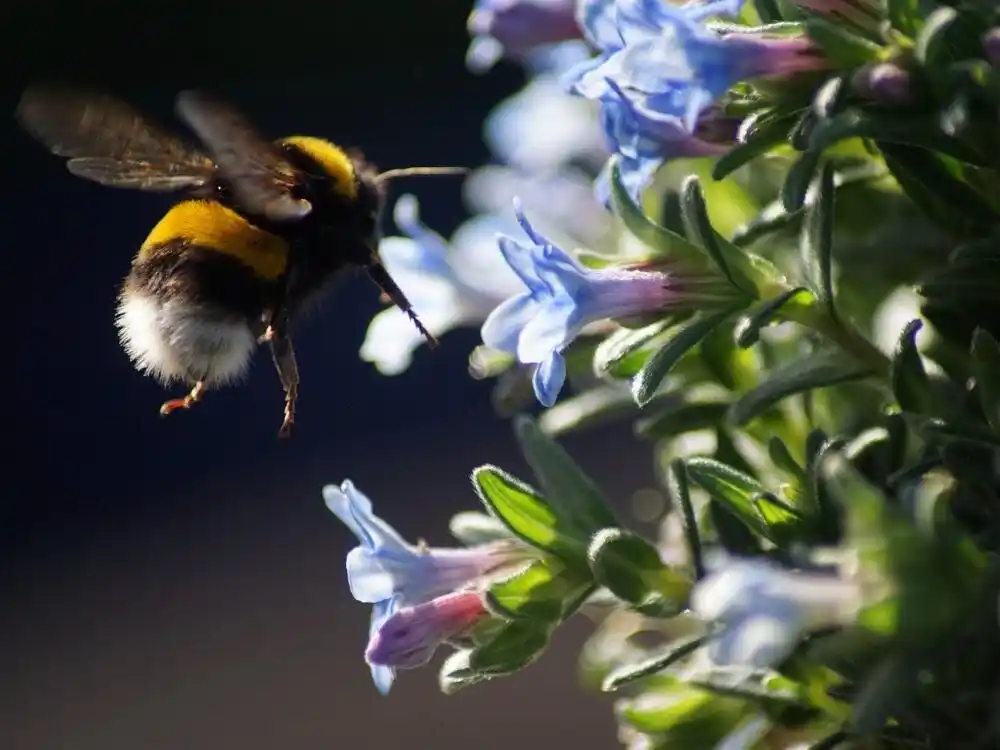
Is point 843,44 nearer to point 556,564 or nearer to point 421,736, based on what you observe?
point 556,564

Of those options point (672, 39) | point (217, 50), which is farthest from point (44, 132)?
point (217, 50)

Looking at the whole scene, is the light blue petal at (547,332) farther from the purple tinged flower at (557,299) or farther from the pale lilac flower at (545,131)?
the pale lilac flower at (545,131)

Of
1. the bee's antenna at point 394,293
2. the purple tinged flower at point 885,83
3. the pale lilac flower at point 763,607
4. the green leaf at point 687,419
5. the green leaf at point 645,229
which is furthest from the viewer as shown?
the bee's antenna at point 394,293

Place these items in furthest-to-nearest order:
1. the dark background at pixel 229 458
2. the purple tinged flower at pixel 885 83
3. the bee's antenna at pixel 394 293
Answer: the dark background at pixel 229 458
the bee's antenna at pixel 394 293
the purple tinged flower at pixel 885 83

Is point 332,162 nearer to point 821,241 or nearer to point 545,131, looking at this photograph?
point 545,131

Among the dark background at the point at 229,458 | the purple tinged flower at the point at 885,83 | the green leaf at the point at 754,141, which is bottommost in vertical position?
the dark background at the point at 229,458

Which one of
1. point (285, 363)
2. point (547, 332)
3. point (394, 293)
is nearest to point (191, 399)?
point (285, 363)

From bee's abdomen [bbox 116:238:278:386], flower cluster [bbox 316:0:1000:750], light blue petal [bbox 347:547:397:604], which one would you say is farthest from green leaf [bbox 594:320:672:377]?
bee's abdomen [bbox 116:238:278:386]

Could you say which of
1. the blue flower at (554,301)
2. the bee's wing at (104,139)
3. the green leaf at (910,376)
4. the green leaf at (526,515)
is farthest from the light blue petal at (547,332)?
the bee's wing at (104,139)
